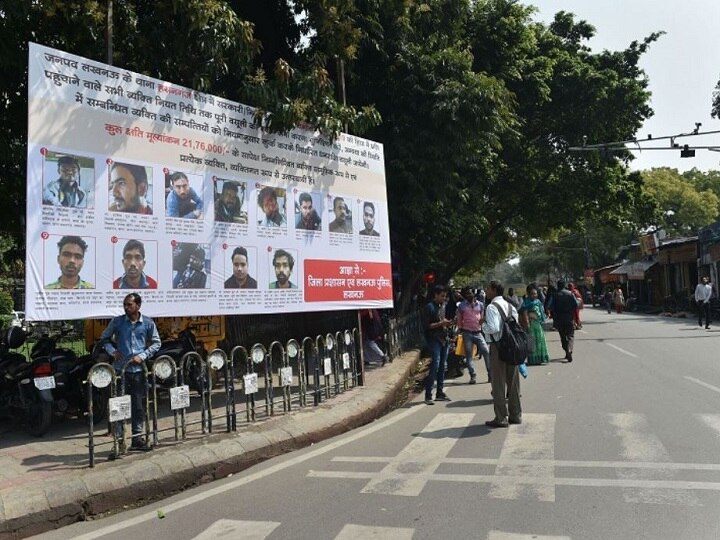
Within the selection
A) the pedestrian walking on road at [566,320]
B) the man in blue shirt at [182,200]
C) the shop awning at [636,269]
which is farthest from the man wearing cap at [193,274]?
the shop awning at [636,269]

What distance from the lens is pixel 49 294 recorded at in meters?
6.15

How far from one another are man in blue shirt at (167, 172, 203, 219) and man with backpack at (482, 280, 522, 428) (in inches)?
150

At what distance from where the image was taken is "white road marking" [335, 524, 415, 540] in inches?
163

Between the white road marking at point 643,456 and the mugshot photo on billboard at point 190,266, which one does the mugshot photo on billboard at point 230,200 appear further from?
the white road marking at point 643,456

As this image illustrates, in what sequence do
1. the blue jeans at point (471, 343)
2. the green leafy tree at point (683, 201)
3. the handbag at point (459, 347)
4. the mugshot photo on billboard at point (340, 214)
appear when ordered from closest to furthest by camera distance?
the mugshot photo on billboard at point (340, 214) → the blue jeans at point (471, 343) → the handbag at point (459, 347) → the green leafy tree at point (683, 201)

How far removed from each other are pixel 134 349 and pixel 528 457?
13.5 ft

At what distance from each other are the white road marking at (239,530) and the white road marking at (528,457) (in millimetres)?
1779

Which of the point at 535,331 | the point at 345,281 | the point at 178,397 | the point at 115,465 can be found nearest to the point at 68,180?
the point at 178,397

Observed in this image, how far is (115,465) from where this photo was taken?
5.64 metres

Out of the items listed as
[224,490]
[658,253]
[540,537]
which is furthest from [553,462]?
[658,253]

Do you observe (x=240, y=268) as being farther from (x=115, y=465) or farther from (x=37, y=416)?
(x=115, y=465)

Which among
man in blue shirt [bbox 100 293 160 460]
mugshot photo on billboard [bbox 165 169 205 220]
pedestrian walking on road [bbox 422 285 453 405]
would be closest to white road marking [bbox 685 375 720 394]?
pedestrian walking on road [bbox 422 285 453 405]

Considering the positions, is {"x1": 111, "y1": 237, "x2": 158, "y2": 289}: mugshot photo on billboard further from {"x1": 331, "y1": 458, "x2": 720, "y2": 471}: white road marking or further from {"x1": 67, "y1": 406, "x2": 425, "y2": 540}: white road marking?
{"x1": 331, "y1": 458, "x2": 720, "y2": 471}: white road marking

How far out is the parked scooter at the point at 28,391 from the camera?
6754 mm
